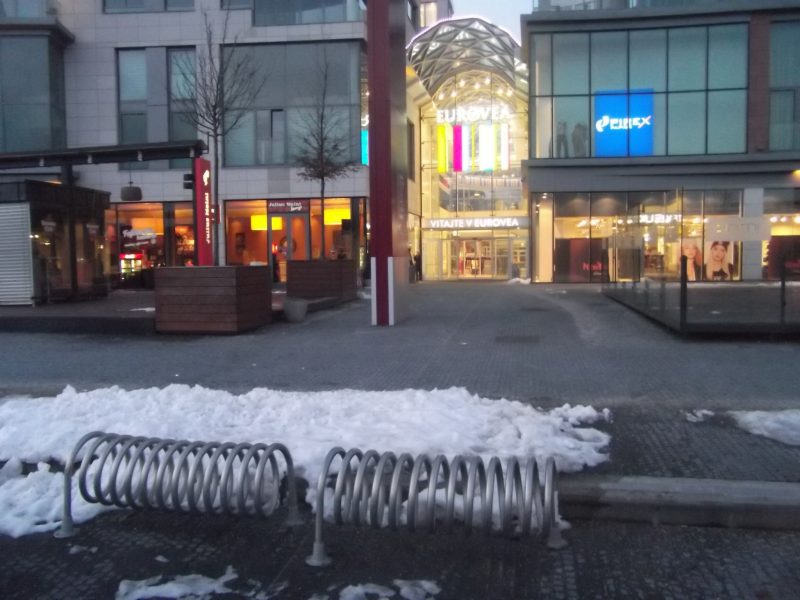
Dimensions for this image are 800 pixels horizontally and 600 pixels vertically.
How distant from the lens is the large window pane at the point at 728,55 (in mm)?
29078

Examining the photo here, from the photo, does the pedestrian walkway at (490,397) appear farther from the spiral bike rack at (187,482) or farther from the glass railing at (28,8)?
the glass railing at (28,8)

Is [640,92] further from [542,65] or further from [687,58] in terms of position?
[542,65]

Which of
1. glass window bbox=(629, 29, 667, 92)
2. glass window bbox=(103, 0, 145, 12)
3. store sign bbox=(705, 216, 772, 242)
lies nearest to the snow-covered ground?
store sign bbox=(705, 216, 772, 242)

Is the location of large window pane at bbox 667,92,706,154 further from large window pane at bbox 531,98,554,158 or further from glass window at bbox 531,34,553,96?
glass window at bbox 531,34,553,96

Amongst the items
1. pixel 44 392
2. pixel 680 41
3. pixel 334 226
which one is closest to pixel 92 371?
pixel 44 392

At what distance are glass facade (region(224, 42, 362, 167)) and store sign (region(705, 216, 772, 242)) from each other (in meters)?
17.4

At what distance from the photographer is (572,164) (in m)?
30.2

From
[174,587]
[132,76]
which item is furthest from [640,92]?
[174,587]

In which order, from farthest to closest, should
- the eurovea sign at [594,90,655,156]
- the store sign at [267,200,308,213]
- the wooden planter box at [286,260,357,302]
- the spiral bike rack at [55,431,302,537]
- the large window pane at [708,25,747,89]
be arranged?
the store sign at [267,200,308,213]
the eurovea sign at [594,90,655,156]
the large window pane at [708,25,747,89]
the wooden planter box at [286,260,357,302]
the spiral bike rack at [55,431,302,537]

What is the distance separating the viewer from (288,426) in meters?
6.53

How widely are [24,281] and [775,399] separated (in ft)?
51.6

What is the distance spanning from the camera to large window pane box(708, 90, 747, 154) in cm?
2925

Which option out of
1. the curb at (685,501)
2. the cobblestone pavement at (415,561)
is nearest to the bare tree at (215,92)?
the cobblestone pavement at (415,561)

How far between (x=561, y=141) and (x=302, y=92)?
1025 centimetres
